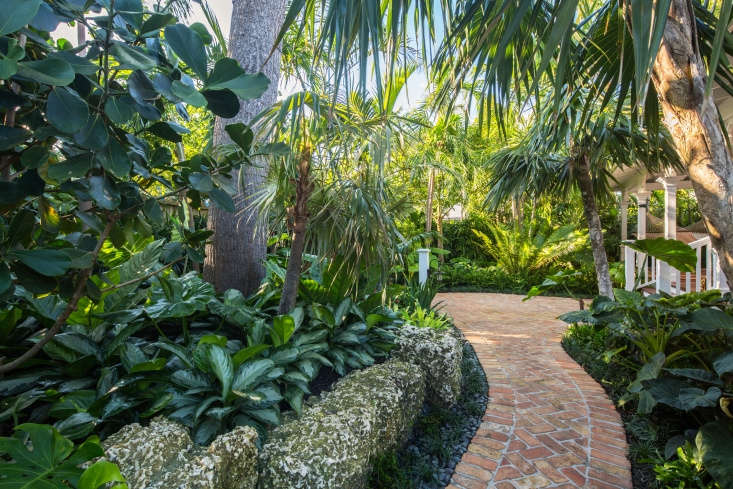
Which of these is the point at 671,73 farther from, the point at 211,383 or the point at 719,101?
the point at 719,101

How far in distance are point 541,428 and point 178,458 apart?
2.27m

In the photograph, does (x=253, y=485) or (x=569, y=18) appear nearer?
(x=569, y=18)

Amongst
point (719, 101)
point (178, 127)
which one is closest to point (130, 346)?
point (178, 127)

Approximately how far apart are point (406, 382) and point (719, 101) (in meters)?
4.33

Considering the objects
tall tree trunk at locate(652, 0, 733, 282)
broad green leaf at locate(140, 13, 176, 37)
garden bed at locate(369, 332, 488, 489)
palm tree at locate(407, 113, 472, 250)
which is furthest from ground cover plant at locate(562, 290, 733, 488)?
palm tree at locate(407, 113, 472, 250)

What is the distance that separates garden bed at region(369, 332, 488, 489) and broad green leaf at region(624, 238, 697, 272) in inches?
74.2

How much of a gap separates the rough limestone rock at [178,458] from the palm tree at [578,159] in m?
3.64

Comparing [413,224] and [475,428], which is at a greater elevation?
[413,224]

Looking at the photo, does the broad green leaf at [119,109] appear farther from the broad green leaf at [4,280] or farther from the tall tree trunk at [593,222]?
the tall tree trunk at [593,222]

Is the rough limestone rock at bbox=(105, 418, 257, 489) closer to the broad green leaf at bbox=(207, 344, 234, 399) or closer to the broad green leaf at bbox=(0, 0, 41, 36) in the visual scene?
the broad green leaf at bbox=(207, 344, 234, 399)

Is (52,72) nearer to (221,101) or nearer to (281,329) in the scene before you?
(221,101)

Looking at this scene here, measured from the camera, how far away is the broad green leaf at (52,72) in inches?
25.9

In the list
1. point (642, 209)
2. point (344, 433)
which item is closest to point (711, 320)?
point (344, 433)

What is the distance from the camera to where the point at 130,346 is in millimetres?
1921
